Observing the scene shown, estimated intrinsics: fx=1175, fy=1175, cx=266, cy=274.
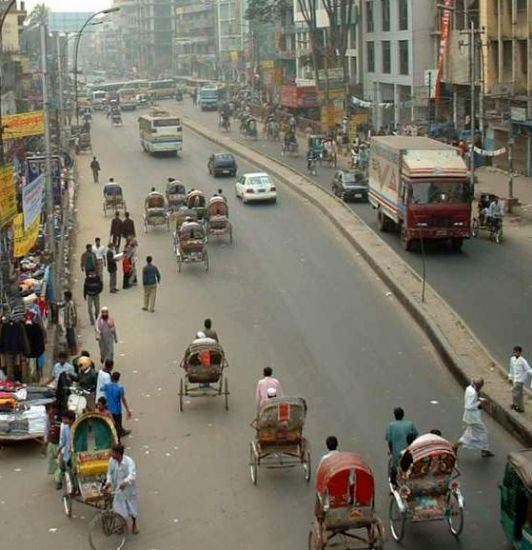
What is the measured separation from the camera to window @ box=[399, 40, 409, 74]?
72.5m

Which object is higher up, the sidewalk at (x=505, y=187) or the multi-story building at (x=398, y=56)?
the multi-story building at (x=398, y=56)

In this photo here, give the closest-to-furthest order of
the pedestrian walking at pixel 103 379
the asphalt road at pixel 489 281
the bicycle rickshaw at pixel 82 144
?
the pedestrian walking at pixel 103 379 → the asphalt road at pixel 489 281 → the bicycle rickshaw at pixel 82 144

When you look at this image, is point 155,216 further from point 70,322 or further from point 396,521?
point 396,521

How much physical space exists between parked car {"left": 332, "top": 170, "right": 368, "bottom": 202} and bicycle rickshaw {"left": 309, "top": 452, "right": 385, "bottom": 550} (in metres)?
32.9

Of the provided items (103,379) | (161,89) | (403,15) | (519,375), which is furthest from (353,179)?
(161,89)

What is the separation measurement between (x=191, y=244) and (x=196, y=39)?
507 feet

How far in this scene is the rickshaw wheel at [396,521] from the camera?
13938mm

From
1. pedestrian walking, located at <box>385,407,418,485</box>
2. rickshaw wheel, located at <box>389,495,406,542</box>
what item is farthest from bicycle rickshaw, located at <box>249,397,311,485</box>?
rickshaw wheel, located at <box>389,495,406,542</box>

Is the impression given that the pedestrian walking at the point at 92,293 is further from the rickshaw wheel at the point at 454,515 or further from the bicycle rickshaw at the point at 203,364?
the rickshaw wheel at the point at 454,515

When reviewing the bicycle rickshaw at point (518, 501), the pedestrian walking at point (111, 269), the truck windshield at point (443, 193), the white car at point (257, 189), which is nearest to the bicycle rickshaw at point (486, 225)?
the truck windshield at point (443, 193)

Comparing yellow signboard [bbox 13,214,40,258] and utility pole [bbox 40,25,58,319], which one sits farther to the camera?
utility pole [bbox 40,25,58,319]

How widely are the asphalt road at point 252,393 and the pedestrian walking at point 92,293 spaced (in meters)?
0.60

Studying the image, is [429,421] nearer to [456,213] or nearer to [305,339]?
[305,339]

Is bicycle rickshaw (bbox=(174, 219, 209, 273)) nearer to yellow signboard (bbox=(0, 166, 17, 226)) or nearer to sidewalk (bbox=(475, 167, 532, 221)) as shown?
yellow signboard (bbox=(0, 166, 17, 226))
